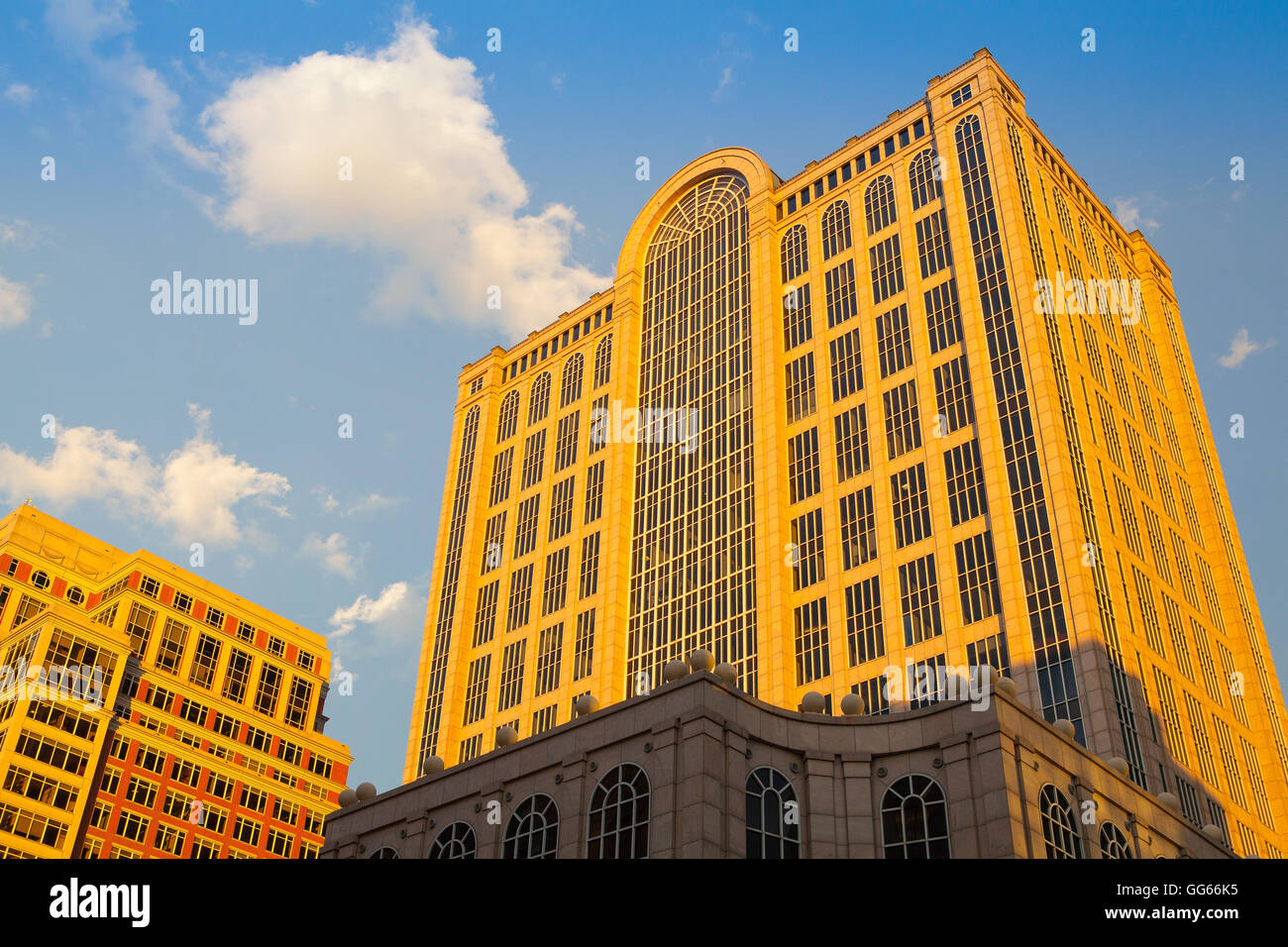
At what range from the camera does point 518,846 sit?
136 ft

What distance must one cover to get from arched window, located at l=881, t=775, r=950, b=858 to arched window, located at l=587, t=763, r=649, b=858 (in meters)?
7.75

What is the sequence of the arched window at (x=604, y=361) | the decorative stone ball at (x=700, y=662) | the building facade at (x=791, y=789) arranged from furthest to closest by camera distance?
the arched window at (x=604, y=361) < the decorative stone ball at (x=700, y=662) < the building facade at (x=791, y=789)

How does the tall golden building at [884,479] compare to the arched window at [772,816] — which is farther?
the tall golden building at [884,479]

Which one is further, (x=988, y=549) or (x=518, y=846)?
(x=988, y=549)

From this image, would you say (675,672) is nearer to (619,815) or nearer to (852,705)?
(619,815)

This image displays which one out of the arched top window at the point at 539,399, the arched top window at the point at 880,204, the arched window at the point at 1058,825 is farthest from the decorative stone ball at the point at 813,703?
the arched top window at the point at 539,399

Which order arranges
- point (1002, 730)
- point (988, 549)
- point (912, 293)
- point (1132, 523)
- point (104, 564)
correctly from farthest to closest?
1. point (104, 564)
2. point (912, 293)
3. point (1132, 523)
4. point (988, 549)
5. point (1002, 730)

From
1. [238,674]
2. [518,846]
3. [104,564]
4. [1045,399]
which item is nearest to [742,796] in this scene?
[518,846]

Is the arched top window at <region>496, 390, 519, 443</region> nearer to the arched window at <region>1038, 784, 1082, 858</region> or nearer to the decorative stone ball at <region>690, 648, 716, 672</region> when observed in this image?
the decorative stone ball at <region>690, 648, 716, 672</region>

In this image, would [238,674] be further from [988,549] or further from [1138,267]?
[1138,267]

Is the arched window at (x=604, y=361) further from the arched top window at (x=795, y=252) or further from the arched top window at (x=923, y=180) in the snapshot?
the arched top window at (x=923, y=180)

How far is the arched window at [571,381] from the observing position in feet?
368

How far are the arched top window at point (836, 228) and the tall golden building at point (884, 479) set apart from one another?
0.23m

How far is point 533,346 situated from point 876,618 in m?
54.6
